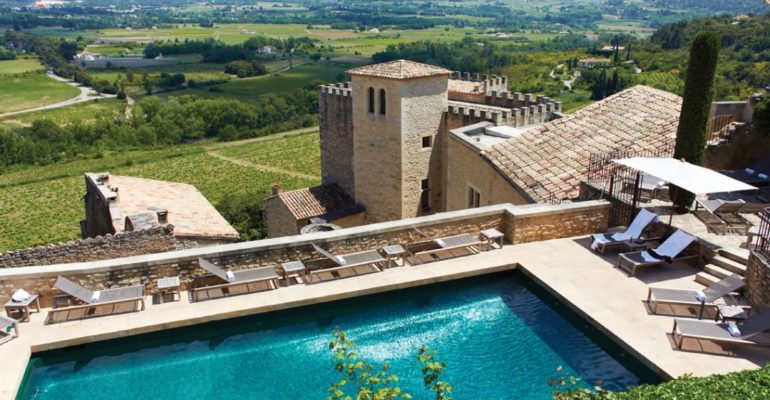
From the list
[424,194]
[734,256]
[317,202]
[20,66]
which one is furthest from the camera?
[20,66]

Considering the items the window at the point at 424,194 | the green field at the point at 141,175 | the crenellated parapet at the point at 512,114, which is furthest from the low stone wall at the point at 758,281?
the green field at the point at 141,175

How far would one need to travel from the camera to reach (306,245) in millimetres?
11367

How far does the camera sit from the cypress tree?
487 inches

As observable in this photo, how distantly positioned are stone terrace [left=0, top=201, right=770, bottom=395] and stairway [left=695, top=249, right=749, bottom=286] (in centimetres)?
27

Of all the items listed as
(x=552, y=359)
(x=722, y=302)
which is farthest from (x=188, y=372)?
(x=722, y=302)

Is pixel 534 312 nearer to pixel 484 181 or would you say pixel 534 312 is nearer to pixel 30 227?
pixel 484 181

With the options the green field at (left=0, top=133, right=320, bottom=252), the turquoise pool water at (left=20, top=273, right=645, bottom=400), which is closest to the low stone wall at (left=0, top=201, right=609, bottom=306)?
the turquoise pool water at (left=20, top=273, right=645, bottom=400)

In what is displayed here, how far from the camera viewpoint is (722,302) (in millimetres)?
9797

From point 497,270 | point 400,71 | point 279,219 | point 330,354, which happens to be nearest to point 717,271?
point 497,270

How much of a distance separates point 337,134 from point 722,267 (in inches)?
722

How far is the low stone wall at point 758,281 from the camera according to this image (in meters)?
9.19

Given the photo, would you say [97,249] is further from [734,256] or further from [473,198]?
[734,256]

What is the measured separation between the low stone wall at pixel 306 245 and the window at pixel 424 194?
992 centimetres

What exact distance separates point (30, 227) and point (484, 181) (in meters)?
39.5
